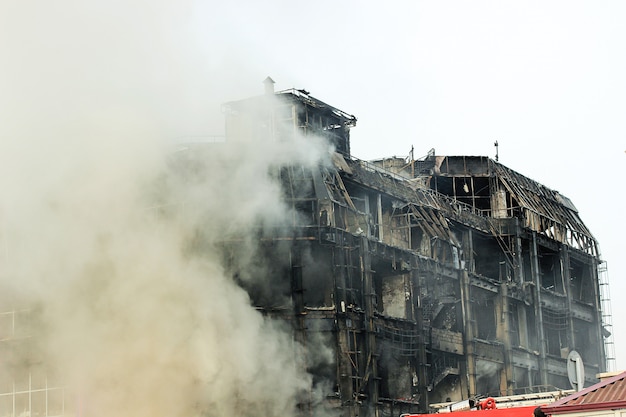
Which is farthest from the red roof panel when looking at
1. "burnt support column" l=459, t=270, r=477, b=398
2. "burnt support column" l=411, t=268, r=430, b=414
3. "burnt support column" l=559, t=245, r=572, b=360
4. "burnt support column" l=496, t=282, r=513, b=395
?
"burnt support column" l=559, t=245, r=572, b=360

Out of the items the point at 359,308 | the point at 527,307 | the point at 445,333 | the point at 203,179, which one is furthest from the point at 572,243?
the point at 203,179

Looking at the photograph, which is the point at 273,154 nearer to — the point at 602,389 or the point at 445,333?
the point at 445,333

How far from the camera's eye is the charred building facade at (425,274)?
6166 cm

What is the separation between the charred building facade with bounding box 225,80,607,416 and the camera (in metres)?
61.7

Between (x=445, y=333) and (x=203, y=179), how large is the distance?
22.1 meters

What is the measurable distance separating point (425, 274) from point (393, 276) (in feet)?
8.28

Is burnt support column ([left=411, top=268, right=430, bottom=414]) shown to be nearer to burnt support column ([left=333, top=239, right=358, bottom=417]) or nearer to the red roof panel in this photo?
burnt support column ([left=333, top=239, right=358, bottom=417])

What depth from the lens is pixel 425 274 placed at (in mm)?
71062

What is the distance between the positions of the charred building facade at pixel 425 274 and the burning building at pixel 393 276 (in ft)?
0.35

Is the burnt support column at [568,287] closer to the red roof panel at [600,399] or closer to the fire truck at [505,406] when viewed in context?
the fire truck at [505,406]

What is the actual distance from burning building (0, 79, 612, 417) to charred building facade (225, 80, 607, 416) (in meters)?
0.11

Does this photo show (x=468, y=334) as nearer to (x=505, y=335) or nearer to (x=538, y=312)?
(x=505, y=335)

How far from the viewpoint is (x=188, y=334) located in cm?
5750

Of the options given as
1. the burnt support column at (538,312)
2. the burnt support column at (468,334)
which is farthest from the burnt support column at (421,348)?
the burnt support column at (538,312)
